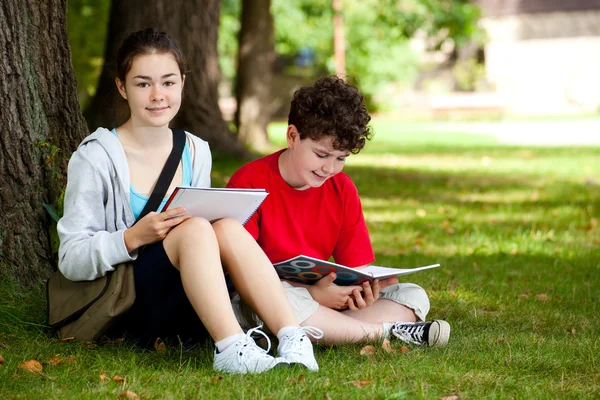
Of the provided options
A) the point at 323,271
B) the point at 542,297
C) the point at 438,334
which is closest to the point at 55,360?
the point at 323,271

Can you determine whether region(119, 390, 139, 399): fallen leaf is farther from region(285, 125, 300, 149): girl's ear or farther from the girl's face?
region(285, 125, 300, 149): girl's ear

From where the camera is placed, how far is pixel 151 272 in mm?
3373

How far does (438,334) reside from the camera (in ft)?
12.2

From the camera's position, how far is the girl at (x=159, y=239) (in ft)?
10.6

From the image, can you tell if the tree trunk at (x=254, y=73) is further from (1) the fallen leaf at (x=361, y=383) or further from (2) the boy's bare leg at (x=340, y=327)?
(1) the fallen leaf at (x=361, y=383)

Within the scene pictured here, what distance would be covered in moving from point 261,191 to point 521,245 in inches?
145

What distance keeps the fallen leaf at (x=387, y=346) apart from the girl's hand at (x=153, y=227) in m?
0.99

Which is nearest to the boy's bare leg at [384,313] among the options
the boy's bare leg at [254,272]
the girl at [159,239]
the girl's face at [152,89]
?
the girl at [159,239]

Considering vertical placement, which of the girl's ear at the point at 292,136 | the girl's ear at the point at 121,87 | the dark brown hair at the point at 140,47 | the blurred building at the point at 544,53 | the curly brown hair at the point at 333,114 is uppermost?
the dark brown hair at the point at 140,47

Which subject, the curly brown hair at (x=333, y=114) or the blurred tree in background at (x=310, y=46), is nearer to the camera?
the curly brown hair at (x=333, y=114)

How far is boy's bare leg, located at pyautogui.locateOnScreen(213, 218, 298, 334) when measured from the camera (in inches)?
132

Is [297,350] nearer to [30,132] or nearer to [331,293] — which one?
[331,293]

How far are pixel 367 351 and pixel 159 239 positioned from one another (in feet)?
3.21

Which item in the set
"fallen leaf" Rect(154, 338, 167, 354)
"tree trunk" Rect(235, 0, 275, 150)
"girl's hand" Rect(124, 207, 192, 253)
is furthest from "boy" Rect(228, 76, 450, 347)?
"tree trunk" Rect(235, 0, 275, 150)
